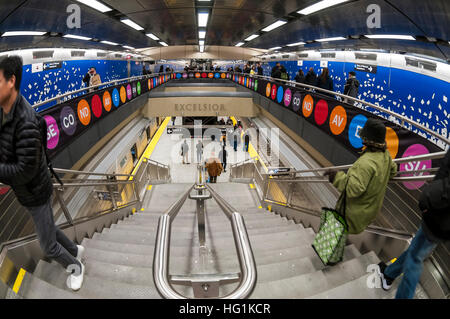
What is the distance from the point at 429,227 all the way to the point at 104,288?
215 cm

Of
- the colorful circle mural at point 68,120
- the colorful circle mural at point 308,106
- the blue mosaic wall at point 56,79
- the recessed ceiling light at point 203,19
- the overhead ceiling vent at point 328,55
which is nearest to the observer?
the colorful circle mural at point 68,120

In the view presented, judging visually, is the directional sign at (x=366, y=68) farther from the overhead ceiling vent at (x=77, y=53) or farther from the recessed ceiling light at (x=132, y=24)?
the overhead ceiling vent at (x=77, y=53)

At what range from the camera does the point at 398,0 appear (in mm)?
4676

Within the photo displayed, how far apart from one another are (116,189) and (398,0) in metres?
6.97

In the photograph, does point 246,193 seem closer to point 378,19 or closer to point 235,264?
point 235,264

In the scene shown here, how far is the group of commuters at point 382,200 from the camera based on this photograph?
4.30 feet

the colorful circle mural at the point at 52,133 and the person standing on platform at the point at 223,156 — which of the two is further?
the person standing on platform at the point at 223,156

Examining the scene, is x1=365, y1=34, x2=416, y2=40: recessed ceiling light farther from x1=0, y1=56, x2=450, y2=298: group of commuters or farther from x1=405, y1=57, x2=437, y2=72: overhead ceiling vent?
x1=0, y1=56, x2=450, y2=298: group of commuters

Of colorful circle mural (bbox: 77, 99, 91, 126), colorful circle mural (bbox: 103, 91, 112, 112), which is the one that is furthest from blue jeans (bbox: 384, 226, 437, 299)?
colorful circle mural (bbox: 103, 91, 112, 112)

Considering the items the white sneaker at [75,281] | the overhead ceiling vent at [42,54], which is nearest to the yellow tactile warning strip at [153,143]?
the overhead ceiling vent at [42,54]

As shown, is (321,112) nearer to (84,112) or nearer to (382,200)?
(382,200)

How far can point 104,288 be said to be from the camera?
1.77 m

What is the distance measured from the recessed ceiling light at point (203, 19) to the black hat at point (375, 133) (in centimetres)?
912

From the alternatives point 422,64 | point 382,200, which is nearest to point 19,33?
point 382,200
